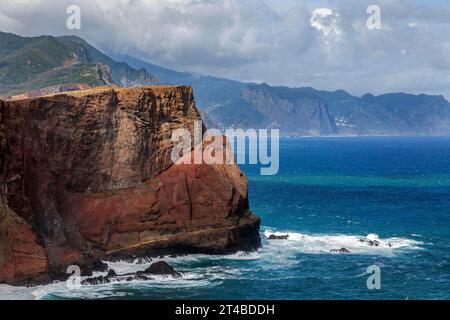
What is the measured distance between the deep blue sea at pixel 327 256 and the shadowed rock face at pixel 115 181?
327cm

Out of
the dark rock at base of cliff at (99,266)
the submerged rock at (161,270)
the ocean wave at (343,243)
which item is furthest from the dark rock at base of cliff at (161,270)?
the ocean wave at (343,243)

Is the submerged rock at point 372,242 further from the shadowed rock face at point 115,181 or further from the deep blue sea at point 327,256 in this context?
the shadowed rock face at point 115,181

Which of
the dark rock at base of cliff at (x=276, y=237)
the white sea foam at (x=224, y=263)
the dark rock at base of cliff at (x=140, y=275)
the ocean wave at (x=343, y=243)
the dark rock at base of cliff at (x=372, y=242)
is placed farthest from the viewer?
the dark rock at base of cliff at (x=276, y=237)

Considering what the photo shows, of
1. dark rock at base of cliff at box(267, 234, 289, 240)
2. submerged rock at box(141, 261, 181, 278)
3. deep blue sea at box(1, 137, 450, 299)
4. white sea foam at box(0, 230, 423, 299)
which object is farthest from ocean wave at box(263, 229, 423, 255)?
submerged rock at box(141, 261, 181, 278)

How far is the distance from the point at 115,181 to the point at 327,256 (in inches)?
868

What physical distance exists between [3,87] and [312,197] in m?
105

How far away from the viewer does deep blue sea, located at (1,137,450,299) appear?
51688mm

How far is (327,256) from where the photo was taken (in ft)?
216

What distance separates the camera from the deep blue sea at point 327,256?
51688 millimetres

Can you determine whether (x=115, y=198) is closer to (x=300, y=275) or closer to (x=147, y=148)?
(x=147, y=148)

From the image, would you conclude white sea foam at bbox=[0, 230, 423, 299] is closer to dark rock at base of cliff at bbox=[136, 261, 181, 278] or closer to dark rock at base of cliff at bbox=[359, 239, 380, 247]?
dark rock at base of cliff at bbox=[359, 239, 380, 247]

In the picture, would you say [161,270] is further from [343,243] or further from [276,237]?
[343,243]

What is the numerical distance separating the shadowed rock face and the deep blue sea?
3.27 metres
